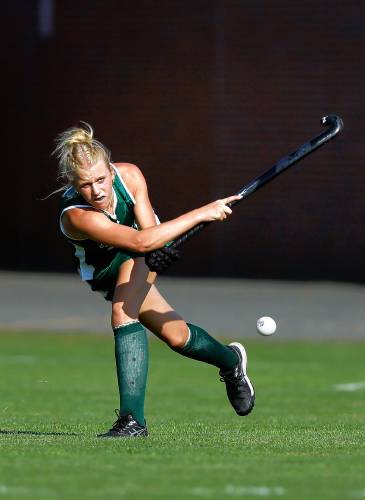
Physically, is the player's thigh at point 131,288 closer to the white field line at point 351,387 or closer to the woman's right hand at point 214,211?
the woman's right hand at point 214,211

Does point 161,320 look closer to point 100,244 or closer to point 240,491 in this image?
point 100,244

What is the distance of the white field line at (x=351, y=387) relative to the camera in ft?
45.5

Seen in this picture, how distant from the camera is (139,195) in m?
8.51

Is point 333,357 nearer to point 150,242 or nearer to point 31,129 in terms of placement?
point 150,242

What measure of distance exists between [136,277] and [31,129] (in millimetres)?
18922

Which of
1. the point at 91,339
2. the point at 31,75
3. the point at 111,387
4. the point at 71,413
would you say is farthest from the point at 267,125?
the point at 71,413

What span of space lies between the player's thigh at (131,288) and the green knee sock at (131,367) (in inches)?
3.4

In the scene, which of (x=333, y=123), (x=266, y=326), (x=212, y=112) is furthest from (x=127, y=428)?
(x=212, y=112)

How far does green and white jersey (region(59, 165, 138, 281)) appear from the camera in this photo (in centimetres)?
846

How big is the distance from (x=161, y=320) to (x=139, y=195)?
76 cm

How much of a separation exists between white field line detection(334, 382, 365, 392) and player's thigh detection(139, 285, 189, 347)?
5336 millimetres

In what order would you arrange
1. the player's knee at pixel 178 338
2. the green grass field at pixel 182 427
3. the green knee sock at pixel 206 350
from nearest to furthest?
the green grass field at pixel 182 427 < the player's knee at pixel 178 338 < the green knee sock at pixel 206 350

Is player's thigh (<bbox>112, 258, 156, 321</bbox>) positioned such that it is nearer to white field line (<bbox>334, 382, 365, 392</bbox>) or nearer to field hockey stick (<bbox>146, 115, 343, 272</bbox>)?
field hockey stick (<bbox>146, 115, 343, 272</bbox>)

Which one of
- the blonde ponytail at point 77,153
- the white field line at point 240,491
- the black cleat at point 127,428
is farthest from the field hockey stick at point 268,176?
the white field line at point 240,491
